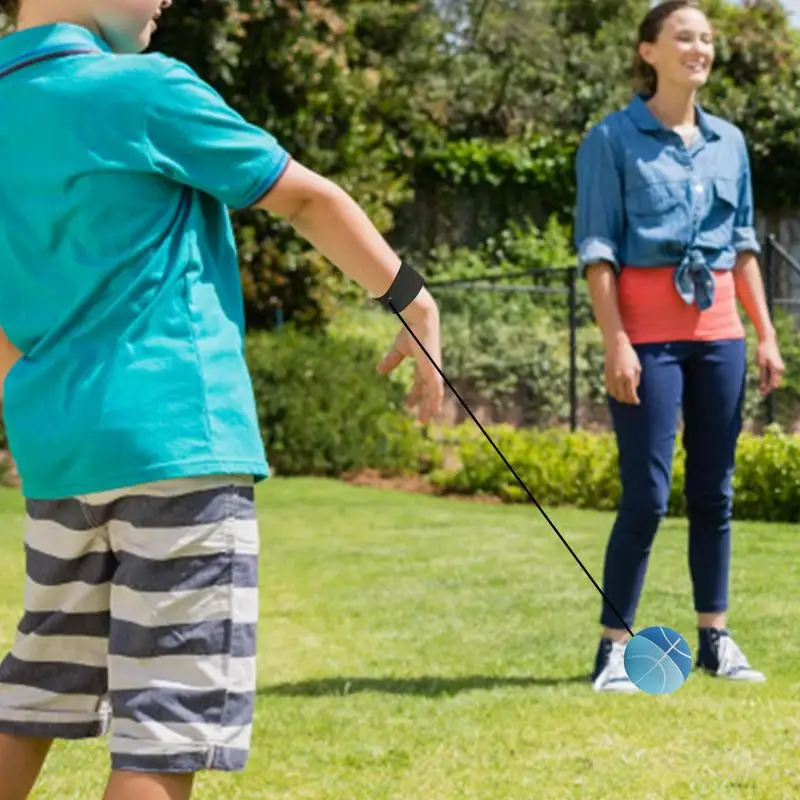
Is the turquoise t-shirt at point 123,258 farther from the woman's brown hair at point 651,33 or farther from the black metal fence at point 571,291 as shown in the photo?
the black metal fence at point 571,291

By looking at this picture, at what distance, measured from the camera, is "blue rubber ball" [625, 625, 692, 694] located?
2781 mm

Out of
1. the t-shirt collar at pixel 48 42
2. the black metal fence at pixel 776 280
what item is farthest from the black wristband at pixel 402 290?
→ the black metal fence at pixel 776 280

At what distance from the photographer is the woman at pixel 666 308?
4125 millimetres

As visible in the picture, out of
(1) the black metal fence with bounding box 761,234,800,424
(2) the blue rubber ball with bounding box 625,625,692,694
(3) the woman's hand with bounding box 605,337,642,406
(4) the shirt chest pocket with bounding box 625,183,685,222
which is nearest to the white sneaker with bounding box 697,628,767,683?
(3) the woman's hand with bounding box 605,337,642,406

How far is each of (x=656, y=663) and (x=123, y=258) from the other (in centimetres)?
125

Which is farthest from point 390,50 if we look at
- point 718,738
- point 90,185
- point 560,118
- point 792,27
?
point 90,185

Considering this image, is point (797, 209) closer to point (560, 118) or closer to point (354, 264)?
point (560, 118)

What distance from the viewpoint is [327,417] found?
11195 mm

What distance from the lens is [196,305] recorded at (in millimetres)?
2184

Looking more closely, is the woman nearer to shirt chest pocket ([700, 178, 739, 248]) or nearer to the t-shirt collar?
shirt chest pocket ([700, 178, 739, 248])

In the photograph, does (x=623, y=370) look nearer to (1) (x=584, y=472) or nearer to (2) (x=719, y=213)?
(2) (x=719, y=213)

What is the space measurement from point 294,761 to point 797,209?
14221 millimetres

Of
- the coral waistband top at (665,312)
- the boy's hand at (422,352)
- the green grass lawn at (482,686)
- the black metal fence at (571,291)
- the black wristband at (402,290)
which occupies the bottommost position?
the black metal fence at (571,291)

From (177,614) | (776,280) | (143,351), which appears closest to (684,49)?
(143,351)
